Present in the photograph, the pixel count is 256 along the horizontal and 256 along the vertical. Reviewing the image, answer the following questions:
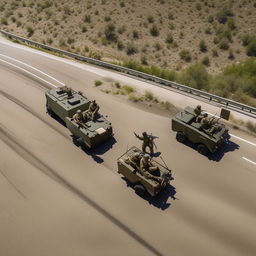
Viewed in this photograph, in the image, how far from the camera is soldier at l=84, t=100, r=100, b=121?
14.6 m

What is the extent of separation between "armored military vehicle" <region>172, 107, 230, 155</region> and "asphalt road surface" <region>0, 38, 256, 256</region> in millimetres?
561

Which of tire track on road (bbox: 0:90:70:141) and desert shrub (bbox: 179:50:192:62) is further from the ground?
desert shrub (bbox: 179:50:192:62)

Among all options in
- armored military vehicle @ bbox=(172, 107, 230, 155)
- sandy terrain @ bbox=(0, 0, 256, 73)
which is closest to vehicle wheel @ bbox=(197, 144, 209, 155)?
armored military vehicle @ bbox=(172, 107, 230, 155)

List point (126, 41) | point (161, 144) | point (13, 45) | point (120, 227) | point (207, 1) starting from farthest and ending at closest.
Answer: point (207, 1) < point (126, 41) < point (13, 45) < point (161, 144) < point (120, 227)

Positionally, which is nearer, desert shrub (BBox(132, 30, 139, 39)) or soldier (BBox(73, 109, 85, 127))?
soldier (BBox(73, 109, 85, 127))

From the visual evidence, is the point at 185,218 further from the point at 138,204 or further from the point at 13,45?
the point at 13,45

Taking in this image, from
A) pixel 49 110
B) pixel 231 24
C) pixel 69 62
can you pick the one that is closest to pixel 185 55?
pixel 231 24

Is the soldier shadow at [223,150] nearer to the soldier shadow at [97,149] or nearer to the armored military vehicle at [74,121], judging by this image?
the soldier shadow at [97,149]

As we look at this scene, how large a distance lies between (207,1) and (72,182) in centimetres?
3302

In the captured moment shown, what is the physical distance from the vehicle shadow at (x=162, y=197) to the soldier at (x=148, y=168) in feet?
3.71

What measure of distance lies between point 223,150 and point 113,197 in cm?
649

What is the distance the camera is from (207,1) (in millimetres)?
35594

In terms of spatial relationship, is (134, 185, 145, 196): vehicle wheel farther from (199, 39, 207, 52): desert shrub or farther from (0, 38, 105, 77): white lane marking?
(199, 39, 207, 52): desert shrub

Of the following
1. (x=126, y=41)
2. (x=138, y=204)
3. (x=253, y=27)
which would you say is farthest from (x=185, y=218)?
(x=253, y=27)
